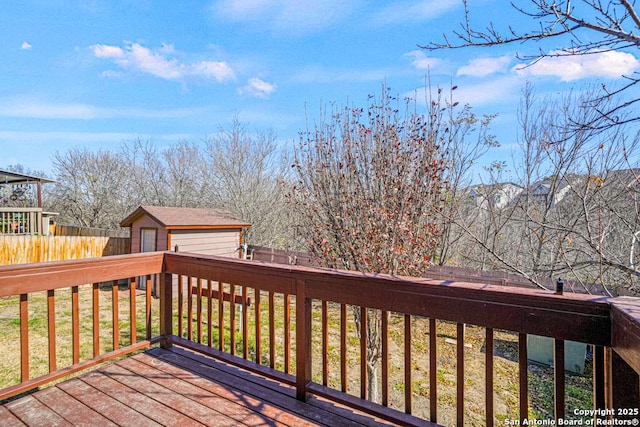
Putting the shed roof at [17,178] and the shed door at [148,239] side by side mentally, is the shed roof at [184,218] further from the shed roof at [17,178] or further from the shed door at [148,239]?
the shed roof at [17,178]

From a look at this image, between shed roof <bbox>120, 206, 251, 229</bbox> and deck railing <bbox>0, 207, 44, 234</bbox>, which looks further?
deck railing <bbox>0, 207, 44, 234</bbox>

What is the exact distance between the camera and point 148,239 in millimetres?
8594

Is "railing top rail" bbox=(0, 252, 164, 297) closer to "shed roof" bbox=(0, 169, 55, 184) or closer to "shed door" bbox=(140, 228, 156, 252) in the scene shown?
"shed door" bbox=(140, 228, 156, 252)

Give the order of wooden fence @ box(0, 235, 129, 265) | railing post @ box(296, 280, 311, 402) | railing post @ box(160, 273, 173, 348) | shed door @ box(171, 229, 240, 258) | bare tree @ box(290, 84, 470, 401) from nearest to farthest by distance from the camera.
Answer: railing post @ box(296, 280, 311, 402) → railing post @ box(160, 273, 173, 348) → bare tree @ box(290, 84, 470, 401) → shed door @ box(171, 229, 240, 258) → wooden fence @ box(0, 235, 129, 265)

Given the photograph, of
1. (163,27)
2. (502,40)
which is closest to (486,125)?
(502,40)

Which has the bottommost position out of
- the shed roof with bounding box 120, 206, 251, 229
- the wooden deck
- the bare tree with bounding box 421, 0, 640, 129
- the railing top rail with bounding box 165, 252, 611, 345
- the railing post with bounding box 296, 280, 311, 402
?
the wooden deck

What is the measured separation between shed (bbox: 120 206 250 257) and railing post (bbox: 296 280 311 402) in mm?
6538

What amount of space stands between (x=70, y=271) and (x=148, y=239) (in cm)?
701

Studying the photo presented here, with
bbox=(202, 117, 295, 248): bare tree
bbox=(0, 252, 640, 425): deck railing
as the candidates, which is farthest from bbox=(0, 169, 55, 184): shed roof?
bbox=(0, 252, 640, 425): deck railing

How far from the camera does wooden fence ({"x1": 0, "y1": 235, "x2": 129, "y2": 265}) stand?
347 inches

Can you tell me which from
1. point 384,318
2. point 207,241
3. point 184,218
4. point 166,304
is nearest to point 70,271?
point 166,304

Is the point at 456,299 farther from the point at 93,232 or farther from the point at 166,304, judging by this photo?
the point at 93,232

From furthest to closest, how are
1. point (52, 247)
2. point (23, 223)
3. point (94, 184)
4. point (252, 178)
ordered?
point (94, 184), point (23, 223), point (252, 178), point (52, 247)

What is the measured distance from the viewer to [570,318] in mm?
1268
